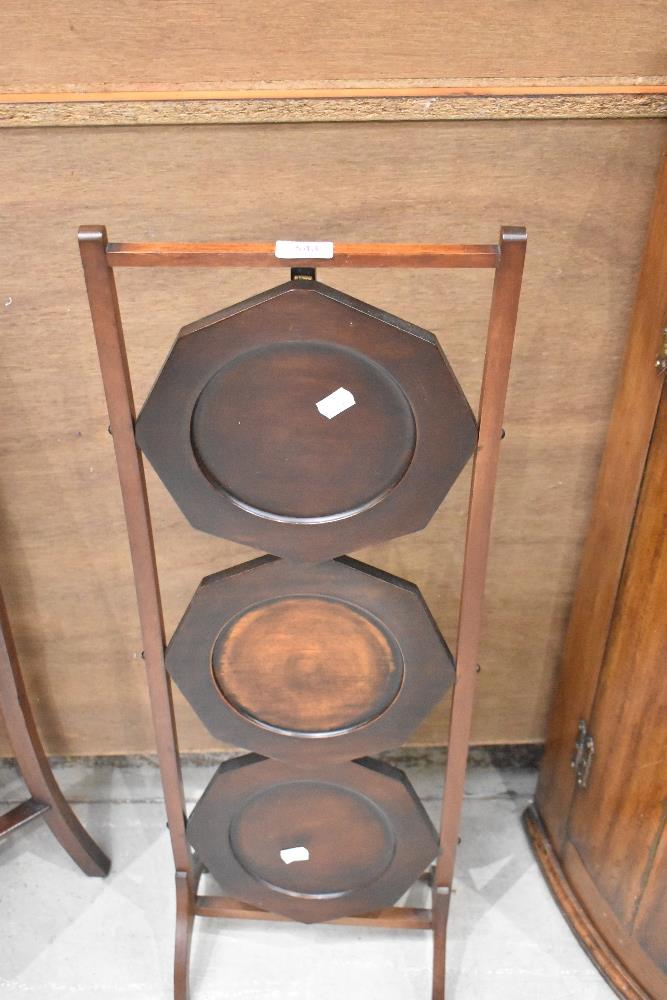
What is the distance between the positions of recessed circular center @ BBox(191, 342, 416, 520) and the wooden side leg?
2.11ft

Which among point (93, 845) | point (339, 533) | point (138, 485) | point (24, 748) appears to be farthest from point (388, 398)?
point (93, 845)

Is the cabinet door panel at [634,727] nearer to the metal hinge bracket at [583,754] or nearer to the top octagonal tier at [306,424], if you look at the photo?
the metal hinge bracket at [583,754]

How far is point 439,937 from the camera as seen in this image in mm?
1255

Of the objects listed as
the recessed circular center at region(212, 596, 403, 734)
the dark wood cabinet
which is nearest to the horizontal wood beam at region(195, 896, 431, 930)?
the dark wood cabinet

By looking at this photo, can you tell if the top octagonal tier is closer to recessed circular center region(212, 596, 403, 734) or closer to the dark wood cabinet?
recessed circular center region(212, 596, 403, 734)

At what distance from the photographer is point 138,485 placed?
908mm

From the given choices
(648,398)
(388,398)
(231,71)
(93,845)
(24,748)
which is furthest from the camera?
(93,845)

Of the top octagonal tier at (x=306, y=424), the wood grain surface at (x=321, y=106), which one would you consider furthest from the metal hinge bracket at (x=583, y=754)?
the wood grain surface at (x=321, y=106)

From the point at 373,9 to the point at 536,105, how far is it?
0.62ft

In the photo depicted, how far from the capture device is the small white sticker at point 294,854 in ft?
3.94


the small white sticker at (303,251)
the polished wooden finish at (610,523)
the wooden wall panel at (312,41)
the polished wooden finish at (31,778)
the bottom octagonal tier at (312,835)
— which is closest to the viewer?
the small white sticker at (303,251)

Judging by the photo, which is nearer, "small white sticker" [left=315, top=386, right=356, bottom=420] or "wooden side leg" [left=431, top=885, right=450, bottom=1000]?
"small white sticker" [left=315, top=386, right=356, bottom=420]

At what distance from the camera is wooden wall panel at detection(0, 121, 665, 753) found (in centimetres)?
98

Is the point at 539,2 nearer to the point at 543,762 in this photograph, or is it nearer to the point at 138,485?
the point at 138,485
